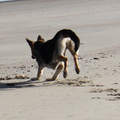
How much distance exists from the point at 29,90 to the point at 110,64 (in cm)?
327

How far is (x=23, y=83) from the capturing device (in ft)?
27.8

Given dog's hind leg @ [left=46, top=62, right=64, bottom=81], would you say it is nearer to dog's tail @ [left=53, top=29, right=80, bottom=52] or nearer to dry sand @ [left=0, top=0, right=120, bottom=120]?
dry sand @ [left=0, top=0, right=120, bottom=120]

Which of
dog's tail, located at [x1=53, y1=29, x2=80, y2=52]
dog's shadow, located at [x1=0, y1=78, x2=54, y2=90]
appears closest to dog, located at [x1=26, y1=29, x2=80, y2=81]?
dog's tail, located at [x1=53, y1=29, x2=80, y2=52]

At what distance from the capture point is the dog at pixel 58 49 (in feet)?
26.1

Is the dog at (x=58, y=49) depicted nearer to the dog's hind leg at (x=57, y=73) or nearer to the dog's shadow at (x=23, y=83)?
the dog's hind leg at (x=57, y=73)

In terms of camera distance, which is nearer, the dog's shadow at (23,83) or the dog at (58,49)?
the dog at (58,49)

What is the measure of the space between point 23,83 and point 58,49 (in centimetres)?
119

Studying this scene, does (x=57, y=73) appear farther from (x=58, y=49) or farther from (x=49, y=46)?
(x=58, y=49)

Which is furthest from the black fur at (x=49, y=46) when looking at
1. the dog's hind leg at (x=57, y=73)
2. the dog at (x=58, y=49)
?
the dog's hind leg at (x=57, y=73)

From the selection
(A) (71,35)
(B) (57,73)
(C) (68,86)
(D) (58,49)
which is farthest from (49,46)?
(C) (68,86)

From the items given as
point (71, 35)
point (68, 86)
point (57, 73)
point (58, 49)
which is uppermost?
point (71, 35)

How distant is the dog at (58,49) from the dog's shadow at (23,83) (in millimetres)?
197

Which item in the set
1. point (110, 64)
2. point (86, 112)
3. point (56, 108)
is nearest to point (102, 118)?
point (86, 112)

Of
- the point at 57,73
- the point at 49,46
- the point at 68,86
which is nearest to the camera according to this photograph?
the point at 68,86
